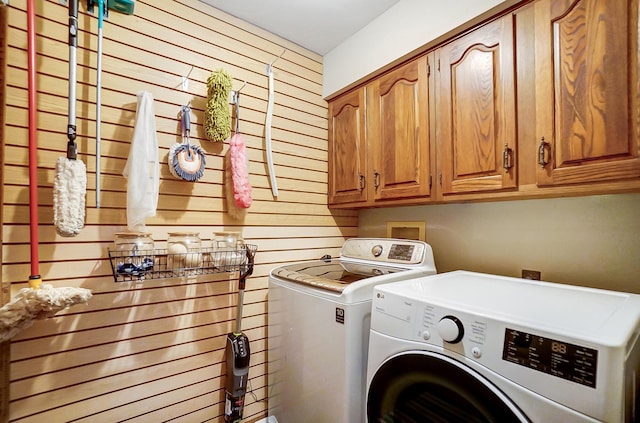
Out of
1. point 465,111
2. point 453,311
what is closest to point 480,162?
point 465,111

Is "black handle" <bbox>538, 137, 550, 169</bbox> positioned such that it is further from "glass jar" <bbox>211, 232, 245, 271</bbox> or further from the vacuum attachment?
the vacuum attachment

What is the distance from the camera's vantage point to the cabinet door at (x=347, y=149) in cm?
206

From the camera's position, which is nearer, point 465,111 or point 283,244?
point 465,111

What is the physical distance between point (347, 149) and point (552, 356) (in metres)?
1.70

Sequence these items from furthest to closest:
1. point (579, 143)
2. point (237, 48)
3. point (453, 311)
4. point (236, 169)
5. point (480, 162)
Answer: point (237, 48) < point (236, 169) < point (480, 162) < point (579, 143) < point (453, 311)

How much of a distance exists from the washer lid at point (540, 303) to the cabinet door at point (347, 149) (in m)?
0.91

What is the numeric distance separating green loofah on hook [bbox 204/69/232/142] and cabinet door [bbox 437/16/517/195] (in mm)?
1188

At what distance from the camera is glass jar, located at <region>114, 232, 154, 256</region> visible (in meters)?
1.32

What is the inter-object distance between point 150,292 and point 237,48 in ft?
5.06

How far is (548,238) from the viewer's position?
1.48 metres

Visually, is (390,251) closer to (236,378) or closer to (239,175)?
(239,175)

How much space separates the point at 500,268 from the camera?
164 centimetres

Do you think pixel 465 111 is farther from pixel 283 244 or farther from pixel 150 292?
pixel 150 292

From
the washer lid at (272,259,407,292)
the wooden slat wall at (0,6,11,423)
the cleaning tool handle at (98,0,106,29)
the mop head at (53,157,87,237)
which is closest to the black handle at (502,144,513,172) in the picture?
the washer lid at (272,259,407,292)
